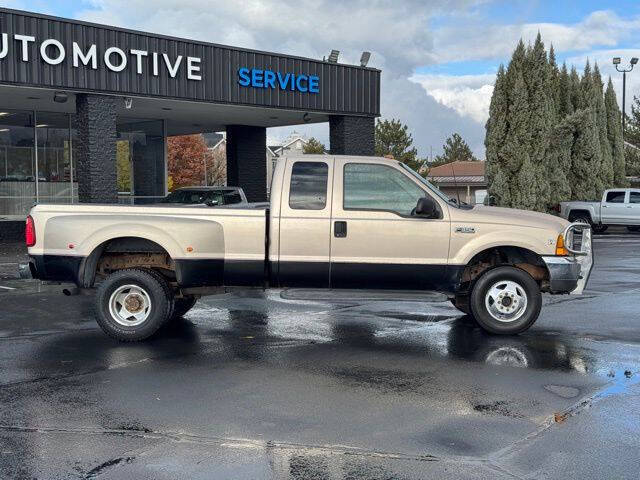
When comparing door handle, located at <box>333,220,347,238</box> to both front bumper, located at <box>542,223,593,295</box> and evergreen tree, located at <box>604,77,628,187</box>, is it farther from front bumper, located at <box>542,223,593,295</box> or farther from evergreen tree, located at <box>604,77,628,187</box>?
evergreen tree, located at <box>604,77,628,187</box>

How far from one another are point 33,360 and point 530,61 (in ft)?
85.1

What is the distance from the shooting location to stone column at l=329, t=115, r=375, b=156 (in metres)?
23.2

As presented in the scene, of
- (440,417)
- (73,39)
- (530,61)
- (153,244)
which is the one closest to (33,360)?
(153,244)

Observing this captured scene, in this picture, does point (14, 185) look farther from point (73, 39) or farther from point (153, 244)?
point (153, 244)

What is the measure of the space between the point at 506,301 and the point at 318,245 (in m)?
2.29

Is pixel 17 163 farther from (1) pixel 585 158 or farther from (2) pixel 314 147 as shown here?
(2) pixel 314 147

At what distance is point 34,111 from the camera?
75.2ft

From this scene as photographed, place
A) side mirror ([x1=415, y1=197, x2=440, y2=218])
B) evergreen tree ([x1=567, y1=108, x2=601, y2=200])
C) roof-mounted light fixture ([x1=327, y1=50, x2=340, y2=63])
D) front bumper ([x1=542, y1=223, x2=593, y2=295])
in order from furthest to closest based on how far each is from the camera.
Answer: evergreen tree ([x1=567, y1=108, x2=601, y2=200]) → roof-mounted light fixture ([x1=327, y1=50, x2=340, y2=63]) → front bumper ([x1=542, y1=223, x2=593, y2=295]) → side mirror ([x1=415, y1=197, x2=440, y2=218])

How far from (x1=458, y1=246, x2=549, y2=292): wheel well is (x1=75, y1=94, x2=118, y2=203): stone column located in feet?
39.0

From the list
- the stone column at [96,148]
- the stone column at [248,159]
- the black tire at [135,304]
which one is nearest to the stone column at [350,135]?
the stone column at [248,159]

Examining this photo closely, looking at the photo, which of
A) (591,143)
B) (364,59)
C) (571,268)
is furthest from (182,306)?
(591,143)

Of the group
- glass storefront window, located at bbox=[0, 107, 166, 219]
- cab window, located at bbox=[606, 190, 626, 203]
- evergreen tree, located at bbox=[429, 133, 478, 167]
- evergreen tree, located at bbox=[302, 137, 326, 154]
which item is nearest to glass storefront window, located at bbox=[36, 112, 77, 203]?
glass storefront window, located at bbox=[0, 107, 166, 219]

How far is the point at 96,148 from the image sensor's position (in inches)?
720

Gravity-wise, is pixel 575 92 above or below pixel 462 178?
above
